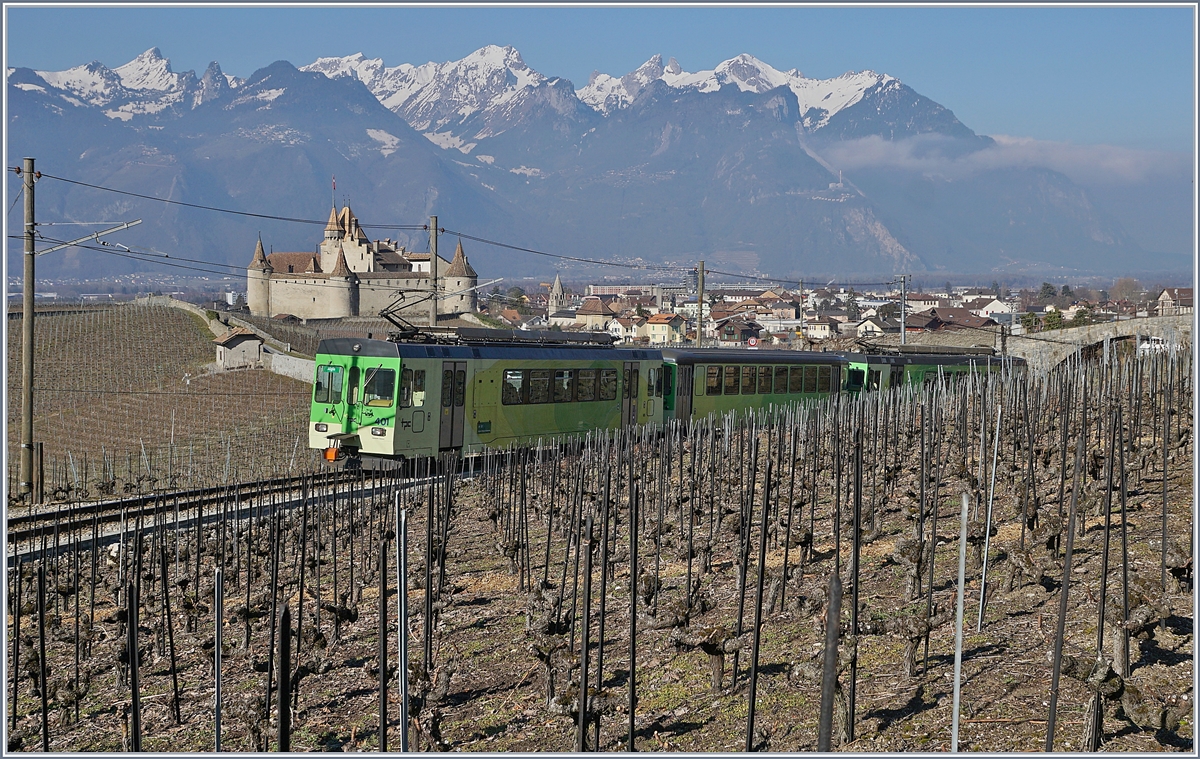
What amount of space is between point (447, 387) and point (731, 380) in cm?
1016

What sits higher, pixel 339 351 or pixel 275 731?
pixel 339 351

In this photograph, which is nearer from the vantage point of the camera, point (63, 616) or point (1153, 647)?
point (1153, 647)

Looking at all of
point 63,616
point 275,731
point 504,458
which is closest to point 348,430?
point 504,458

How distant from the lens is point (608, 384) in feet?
90.7

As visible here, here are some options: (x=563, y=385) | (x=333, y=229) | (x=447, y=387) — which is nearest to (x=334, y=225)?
(x=333, y=229)

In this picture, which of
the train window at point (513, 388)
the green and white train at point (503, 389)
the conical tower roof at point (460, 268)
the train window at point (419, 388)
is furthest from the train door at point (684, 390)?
the conical tower roof at point (460, 268)

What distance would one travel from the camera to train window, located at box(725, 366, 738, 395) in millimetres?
31000

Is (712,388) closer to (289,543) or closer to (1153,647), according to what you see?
(289,543)

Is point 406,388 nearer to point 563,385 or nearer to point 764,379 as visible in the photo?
point 563,385

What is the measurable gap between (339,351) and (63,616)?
10.9 metres

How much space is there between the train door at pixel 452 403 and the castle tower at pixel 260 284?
142799 millimetres

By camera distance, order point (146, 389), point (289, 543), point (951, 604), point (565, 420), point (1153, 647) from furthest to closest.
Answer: point (146, 389) → point (565, 420) → point (289, 543) → point (951, 604) → point (1153, 647)

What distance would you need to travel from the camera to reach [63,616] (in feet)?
42.6

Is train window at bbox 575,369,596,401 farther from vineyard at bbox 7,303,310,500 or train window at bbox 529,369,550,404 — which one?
vineyard at bbox 7,303,310,500
